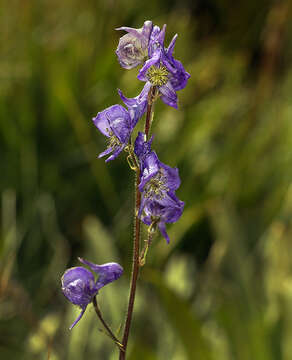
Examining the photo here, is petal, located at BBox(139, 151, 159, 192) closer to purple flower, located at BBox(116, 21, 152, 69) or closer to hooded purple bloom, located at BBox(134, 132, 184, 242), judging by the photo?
hooded purple bloom, located at BBox(134, 132, 184, 242)

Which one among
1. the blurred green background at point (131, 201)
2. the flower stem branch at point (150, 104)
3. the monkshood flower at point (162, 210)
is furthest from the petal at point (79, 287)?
the blurred green background at point (131, 201)

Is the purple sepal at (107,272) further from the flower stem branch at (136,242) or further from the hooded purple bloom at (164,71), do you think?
the hooded purple bloom at (164,71)

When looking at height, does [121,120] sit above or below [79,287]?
above

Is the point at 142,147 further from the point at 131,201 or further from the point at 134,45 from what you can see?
Answer: the point at 131,201

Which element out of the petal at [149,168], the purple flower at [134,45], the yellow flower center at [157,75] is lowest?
the petal at [149,168]

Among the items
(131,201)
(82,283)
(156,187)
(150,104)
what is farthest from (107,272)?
(131,201)

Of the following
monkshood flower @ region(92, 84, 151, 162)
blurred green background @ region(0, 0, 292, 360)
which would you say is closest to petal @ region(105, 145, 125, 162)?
monkshood flower @ region(92, 84, 151, 162)

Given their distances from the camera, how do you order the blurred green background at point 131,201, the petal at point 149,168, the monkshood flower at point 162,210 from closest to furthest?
the petal at point 149,168, the monkshood flower at point 162,210, the blurred green background at point 131,201
